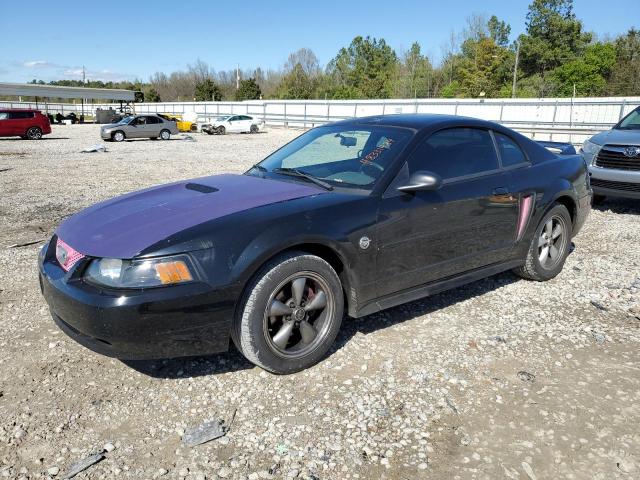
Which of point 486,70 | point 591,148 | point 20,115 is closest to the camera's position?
point 591,148

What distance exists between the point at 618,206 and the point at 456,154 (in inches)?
241

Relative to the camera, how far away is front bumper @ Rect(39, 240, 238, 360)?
2.66 metres

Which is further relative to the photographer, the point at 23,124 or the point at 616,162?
the point at 23,124

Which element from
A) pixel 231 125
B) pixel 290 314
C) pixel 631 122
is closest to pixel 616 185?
pixel 631 122

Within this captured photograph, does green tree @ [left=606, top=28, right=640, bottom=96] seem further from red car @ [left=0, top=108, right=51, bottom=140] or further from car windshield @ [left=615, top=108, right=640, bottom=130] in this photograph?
red car @ [left=0, top=108, right=51, bottom=140]

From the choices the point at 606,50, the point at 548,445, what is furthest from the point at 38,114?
the point at 606,50

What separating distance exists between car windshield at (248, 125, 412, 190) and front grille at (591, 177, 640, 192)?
5273 millimetres

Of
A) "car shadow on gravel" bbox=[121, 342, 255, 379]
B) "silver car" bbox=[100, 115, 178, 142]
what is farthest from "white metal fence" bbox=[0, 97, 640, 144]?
"car shadow on gravel" bbox=[121, 342, 255, 379]

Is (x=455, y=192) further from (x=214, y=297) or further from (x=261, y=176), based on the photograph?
(x=214, y=297)

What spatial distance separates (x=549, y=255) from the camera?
4.88m

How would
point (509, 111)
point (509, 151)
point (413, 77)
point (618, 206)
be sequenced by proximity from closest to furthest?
point (509, 151) → point (618, 206) → point (509, 111) → point (413, 77)

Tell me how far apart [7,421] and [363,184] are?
2513mm

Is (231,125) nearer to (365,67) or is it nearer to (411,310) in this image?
(411,310)

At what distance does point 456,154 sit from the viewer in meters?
3.99
